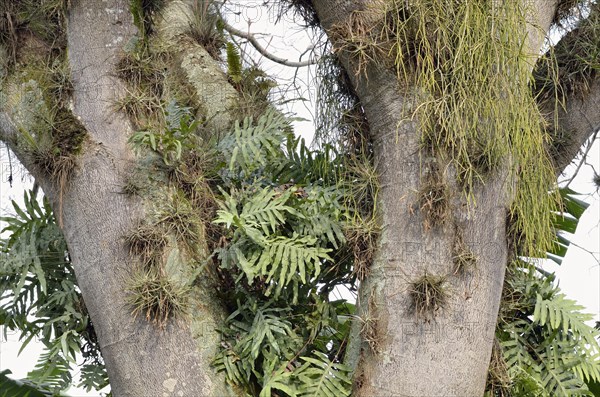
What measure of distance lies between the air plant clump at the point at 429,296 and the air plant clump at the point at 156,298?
2.38 ft

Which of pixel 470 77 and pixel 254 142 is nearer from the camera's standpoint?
pixel 470 77

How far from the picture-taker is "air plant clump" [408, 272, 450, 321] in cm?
249

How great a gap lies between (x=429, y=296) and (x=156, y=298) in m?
0.84

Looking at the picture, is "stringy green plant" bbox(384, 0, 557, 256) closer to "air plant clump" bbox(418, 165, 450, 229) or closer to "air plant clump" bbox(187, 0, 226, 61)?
"air plant clump" bbox(418, 165, 450, 229)

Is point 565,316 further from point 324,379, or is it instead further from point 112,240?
point 112,240

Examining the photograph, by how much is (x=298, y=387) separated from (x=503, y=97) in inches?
43.7

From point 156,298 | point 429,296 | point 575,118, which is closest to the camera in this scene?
point 429,296

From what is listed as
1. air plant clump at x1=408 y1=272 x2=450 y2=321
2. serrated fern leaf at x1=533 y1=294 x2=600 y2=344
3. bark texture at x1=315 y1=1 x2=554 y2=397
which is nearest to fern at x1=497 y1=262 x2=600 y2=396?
serrated fern leaf at x1=533 y1=294 x2=600 y2=344

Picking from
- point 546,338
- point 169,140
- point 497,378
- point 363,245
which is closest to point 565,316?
point 546,338

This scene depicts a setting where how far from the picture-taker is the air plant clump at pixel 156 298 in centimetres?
258

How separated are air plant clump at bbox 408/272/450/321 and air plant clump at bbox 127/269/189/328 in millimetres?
726

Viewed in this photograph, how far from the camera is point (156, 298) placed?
8.49ft

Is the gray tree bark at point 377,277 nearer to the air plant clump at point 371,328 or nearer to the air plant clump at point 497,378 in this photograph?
the air plant clump at point 371,328

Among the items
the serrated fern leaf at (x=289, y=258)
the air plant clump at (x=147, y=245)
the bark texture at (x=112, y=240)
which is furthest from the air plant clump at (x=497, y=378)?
the air plant clump at (x=147, y=245)
